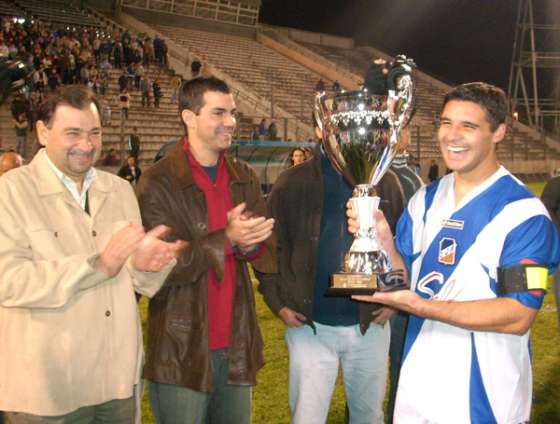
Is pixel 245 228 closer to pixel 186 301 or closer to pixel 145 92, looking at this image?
pixel 186 301

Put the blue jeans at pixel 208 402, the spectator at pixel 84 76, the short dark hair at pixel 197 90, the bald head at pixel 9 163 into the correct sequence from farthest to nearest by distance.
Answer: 1. the spectator at pixel 84 76
2. the bald head at pixel 9 163
3. the short dark hair at pixel 197 90
4. the blue jeans at pixel 208 402

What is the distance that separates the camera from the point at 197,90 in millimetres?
2812

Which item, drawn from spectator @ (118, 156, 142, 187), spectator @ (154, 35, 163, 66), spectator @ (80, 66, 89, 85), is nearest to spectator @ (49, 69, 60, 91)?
spectator @ (80, 66, 89, 85)

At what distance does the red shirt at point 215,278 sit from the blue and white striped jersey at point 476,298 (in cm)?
81

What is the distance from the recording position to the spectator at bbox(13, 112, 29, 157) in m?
13.5

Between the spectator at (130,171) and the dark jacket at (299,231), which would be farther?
the spectator at (130,171)

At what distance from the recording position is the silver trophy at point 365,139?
2477 millimetres

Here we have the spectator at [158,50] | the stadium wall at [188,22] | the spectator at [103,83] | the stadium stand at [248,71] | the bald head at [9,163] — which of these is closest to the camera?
the bald head at [9,163]

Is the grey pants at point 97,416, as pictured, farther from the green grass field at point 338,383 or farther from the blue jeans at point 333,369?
the green grass field at point 338,383

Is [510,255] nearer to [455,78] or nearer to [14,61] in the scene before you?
[14,61]

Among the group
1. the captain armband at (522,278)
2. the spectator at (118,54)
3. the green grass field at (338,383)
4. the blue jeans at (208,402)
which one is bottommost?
the green grass field at (338,383)

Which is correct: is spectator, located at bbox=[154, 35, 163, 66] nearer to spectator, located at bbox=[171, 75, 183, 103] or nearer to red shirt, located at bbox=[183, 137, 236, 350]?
spectator, located at bbox=[171, 75, 183, 103]

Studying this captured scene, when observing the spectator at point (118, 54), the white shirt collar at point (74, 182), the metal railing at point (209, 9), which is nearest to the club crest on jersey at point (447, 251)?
the white shirt collar at point (74, 182)

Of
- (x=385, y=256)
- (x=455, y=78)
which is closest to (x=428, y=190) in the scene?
(x=385, y=256)
